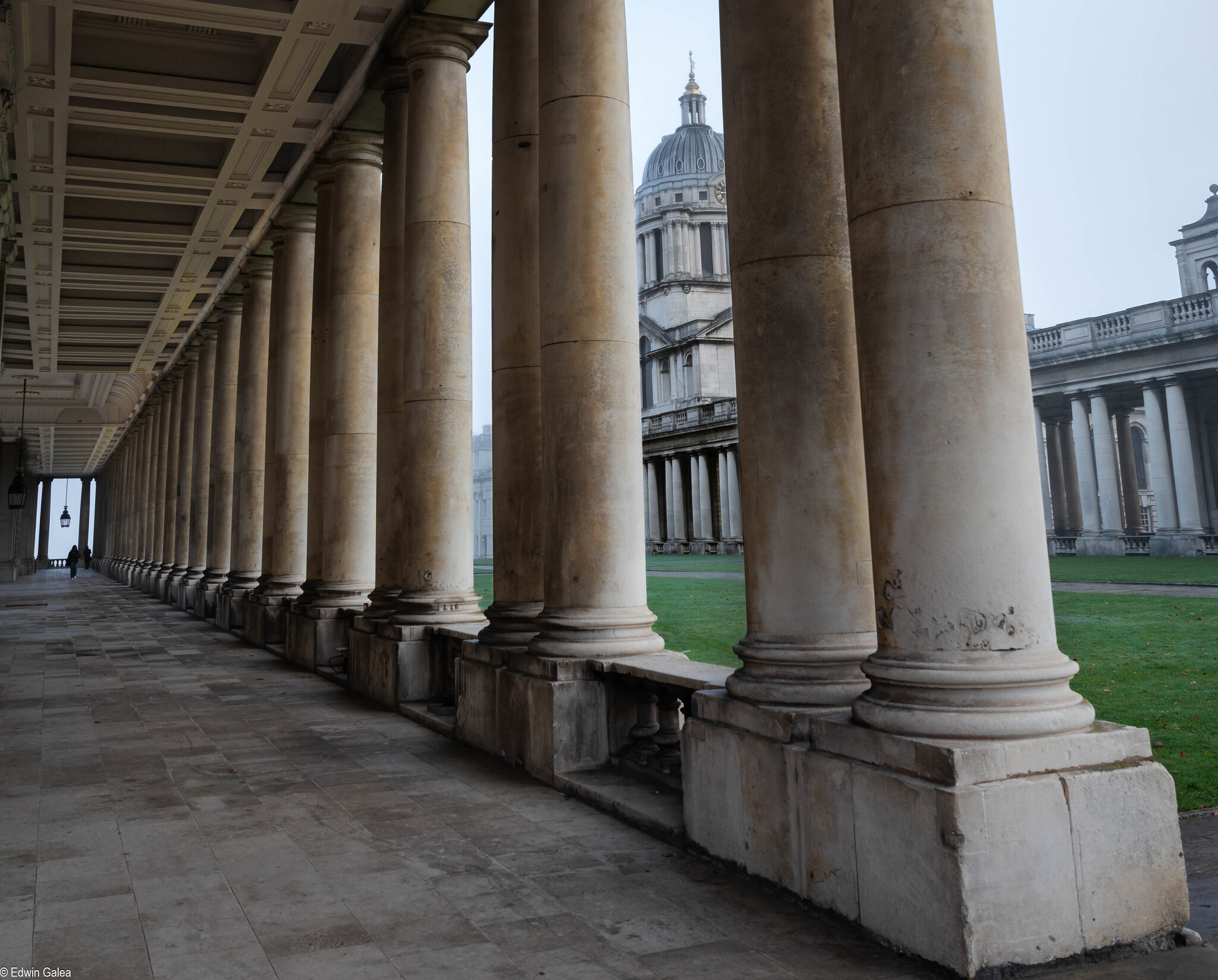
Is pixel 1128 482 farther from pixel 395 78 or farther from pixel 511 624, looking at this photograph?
pixel 511 624

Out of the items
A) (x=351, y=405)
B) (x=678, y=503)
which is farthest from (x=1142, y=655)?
(x=678, y=503)

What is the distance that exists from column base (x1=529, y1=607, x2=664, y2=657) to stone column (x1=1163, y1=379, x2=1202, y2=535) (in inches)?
3440

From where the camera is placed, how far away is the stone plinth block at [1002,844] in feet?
24.2

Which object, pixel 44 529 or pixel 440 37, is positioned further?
pixel 44 529

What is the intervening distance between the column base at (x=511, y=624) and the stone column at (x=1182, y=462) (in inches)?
3411

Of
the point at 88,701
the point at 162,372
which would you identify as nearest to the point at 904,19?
the point at 88,701

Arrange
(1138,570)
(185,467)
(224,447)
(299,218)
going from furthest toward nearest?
1. (185,467)
2. (1138,570)
3. (224,447)
4. (299,218)

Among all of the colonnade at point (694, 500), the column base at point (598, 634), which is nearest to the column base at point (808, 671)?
the column base at point (598, 634)

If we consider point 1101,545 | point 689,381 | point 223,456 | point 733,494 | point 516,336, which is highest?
point 689,381

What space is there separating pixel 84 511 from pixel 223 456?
482 feet

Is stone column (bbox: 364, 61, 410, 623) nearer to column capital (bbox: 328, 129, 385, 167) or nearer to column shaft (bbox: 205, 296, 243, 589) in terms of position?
column capital (bbox: 328, 129, 385, 167)

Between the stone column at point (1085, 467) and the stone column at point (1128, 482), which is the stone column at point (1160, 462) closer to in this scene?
the stone column at point (1085, 467)

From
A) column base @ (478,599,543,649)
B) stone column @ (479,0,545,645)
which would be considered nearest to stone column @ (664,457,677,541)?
stone column @ (479,0,545,645)

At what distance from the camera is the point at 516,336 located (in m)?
17.8
